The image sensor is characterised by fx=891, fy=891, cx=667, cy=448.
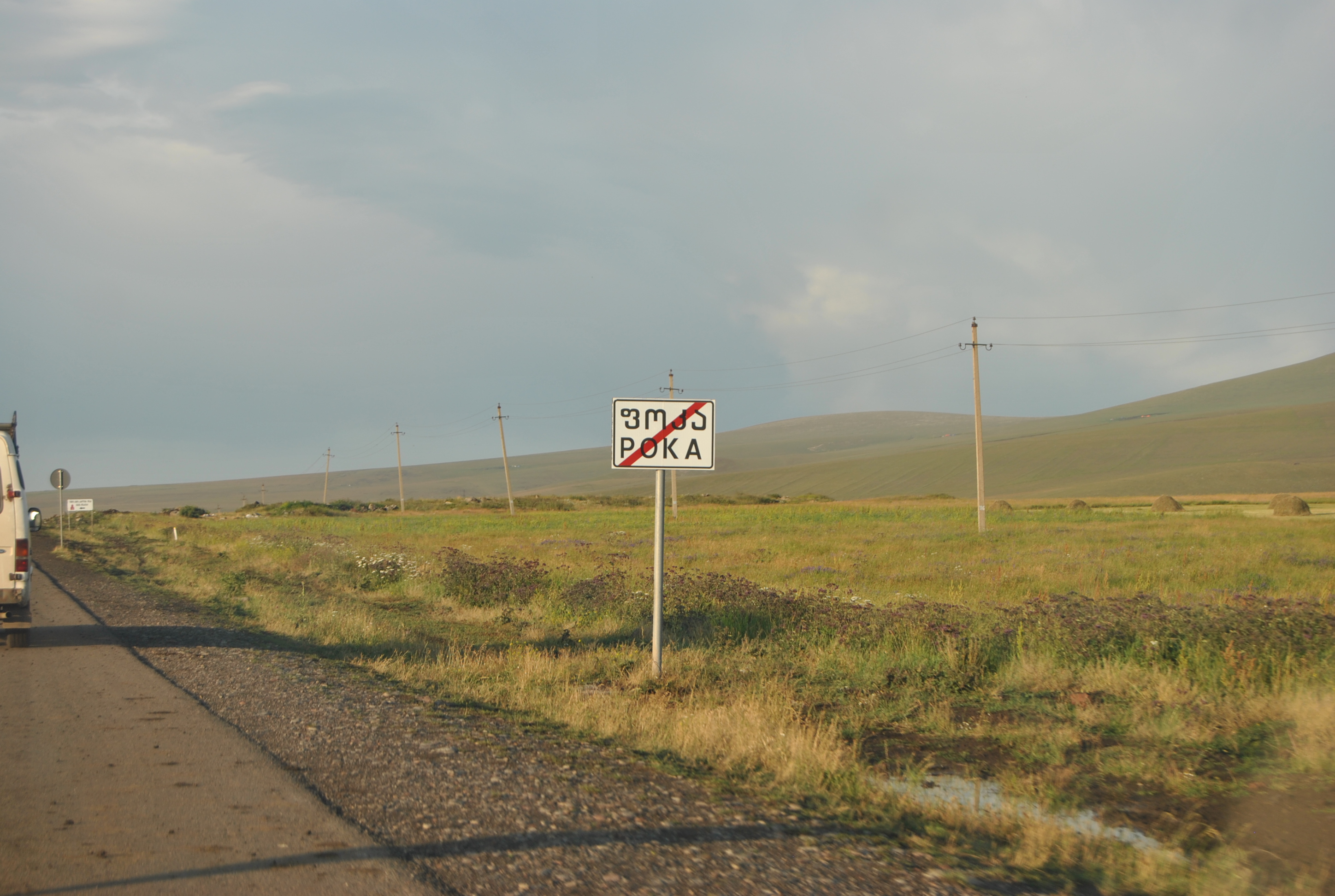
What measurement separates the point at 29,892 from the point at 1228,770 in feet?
24.7

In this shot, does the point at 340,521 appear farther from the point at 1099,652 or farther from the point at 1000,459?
the point at 1000,459

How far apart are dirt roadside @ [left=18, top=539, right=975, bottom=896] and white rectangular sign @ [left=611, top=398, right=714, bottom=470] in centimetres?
310

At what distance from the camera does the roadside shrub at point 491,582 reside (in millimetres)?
17750

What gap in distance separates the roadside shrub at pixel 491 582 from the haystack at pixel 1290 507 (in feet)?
151

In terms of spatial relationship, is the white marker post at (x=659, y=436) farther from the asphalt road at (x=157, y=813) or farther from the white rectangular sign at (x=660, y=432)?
the asphalt road at (x=157, y=813)

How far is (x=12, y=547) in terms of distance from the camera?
38.4 ft

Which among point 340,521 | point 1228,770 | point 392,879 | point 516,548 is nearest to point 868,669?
point 1228,770

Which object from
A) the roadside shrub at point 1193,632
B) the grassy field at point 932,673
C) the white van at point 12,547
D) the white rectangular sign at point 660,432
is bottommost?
the grassy field at point 932,673

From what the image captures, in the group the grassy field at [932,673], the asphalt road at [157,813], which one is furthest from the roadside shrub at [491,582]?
the asphalt road at [157,813]

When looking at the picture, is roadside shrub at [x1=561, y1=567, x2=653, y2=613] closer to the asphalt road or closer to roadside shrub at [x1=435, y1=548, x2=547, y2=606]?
roadside shrub at [x1=435, y1=548, x2=547, y2=606]

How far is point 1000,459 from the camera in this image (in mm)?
144375

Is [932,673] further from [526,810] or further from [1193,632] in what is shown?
[526,810]

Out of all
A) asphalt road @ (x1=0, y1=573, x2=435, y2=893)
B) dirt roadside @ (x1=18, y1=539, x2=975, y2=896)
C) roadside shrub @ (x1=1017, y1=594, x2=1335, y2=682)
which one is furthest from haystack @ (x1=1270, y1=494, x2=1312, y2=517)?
asphalt road @ (x1=0, y1=573, x2=435, y2=893)

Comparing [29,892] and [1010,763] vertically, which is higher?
[29,892]
